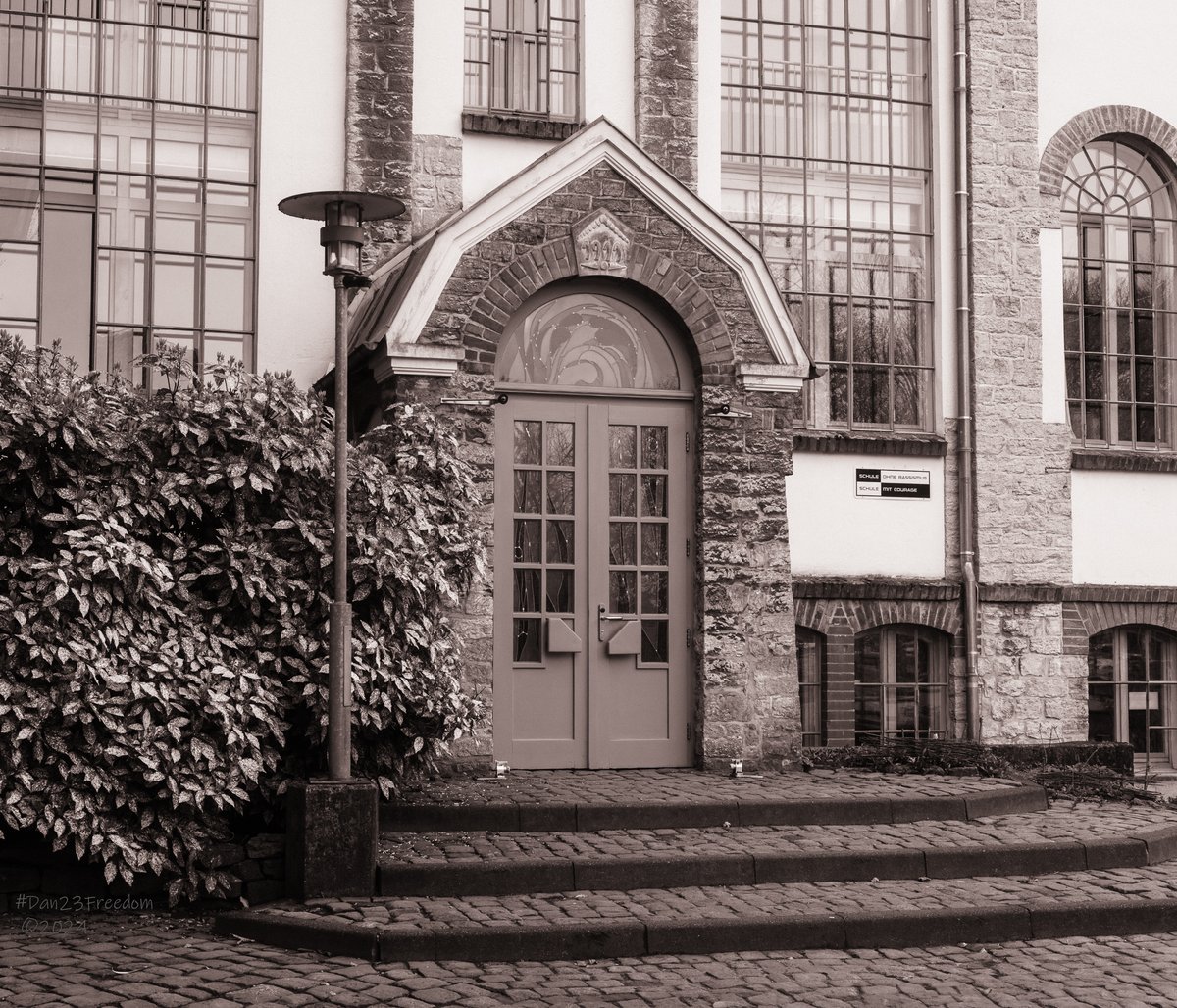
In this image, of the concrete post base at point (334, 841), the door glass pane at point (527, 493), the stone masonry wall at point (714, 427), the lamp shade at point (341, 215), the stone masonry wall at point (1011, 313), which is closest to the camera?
the concrete post base at point (334, 841)

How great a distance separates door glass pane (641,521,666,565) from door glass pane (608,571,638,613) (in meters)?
0.16

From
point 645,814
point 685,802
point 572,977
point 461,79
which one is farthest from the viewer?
point 461,79

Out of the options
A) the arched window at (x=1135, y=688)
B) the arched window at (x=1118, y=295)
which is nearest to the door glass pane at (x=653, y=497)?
the arched window at (x=1118, y=295)

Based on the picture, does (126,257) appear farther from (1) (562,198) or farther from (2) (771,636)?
(2) (771,636)

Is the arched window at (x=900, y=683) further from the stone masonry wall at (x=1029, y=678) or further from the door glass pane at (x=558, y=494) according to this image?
the door glass pane at (x=558, y=494)

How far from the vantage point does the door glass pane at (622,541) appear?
11.0 metres

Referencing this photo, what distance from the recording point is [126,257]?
11953 millimetres

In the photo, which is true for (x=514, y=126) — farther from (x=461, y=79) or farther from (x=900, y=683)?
(x=900, y=683)

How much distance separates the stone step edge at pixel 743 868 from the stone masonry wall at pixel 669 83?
21.0 ft

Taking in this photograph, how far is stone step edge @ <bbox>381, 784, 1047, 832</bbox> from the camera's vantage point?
9.12m

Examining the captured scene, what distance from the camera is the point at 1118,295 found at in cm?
1438

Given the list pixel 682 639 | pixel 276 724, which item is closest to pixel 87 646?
pixel 276 724

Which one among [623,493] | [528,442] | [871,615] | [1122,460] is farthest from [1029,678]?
[528,442]

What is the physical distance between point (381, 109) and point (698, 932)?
7501 mm
